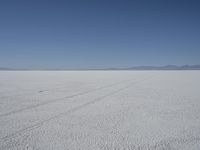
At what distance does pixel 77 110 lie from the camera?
19.9ft

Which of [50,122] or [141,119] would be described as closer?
[50,122]

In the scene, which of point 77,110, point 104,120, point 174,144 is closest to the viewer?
point 174,144

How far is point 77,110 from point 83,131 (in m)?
1.85

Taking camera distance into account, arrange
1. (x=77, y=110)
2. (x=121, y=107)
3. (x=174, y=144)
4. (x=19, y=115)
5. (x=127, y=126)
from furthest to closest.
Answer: (x=121, y=107) → (x=77, y=110) → (x=19, y=115) → (x=127, y=126) → (x=174, y=144)

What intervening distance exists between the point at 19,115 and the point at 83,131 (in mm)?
2326

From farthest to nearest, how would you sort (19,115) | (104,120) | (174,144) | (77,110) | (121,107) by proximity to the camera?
(121,107)
(77,110)
(19,115)
(104,120)
(174,144)

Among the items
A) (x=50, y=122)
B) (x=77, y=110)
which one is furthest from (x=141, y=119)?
(x=50, y=122)

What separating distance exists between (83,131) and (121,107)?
104 inches

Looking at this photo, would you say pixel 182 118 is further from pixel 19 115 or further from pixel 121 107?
pixel 19 115

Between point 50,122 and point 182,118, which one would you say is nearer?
point 50,122

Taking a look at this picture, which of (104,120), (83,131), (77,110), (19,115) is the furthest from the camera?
(77,110)

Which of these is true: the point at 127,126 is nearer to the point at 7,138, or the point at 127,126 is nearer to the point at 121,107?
the point at 121,107

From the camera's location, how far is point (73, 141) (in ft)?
12.1

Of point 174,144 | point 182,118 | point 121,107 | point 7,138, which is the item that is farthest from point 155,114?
point 7,138
